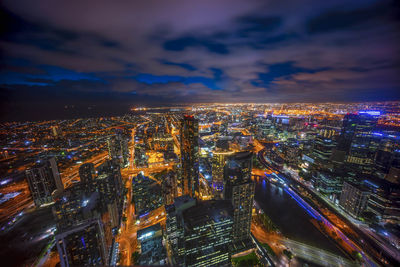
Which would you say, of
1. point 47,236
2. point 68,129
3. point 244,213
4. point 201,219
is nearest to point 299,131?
point 244,213

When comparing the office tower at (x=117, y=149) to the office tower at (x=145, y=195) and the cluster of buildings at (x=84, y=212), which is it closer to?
the cluster of buildings at (x=84, y=212)

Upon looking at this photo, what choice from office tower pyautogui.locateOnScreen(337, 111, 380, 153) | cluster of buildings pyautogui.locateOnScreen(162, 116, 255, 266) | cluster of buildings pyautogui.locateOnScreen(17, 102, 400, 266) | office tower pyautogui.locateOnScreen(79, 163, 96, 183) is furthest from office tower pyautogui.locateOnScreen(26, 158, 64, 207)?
office tower pyautogui.locateOnScreen(337, 111, 380, 153)

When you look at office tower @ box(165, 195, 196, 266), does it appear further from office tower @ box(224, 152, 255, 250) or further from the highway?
the highway

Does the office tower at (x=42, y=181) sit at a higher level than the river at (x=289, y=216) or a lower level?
higher

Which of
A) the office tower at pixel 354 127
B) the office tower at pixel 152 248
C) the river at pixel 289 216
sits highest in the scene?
the office tower at pixel 354 127

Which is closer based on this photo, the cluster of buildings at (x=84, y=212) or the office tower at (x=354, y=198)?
the cluster of buildings at (x=84, y=212)

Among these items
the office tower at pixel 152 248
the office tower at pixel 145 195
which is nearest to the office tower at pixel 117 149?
the office tower at pixel 145 195
